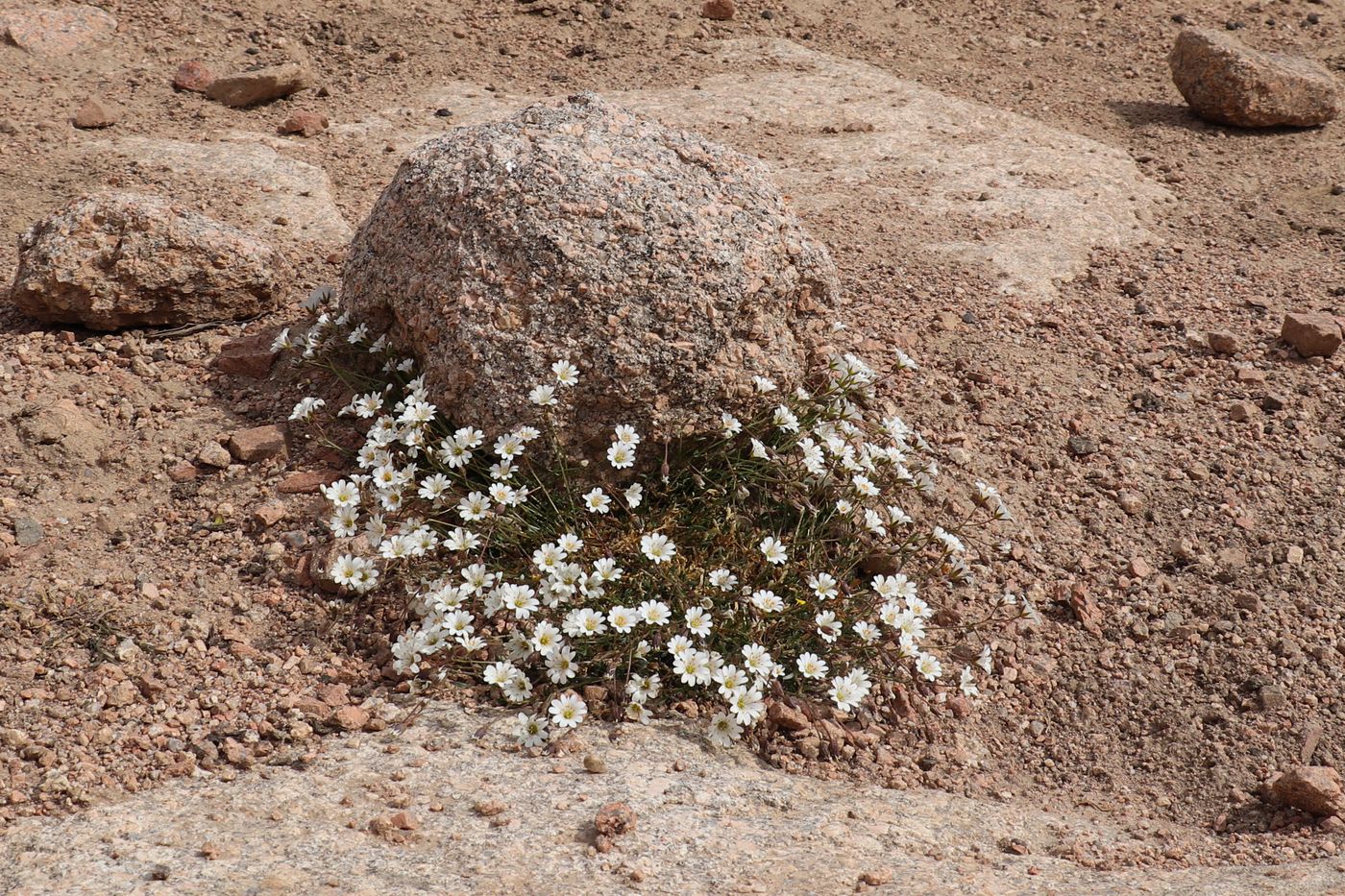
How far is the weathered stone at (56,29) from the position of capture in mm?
7125

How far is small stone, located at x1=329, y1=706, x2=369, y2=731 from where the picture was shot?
3152 mm

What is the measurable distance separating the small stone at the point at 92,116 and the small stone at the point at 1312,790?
6281mm

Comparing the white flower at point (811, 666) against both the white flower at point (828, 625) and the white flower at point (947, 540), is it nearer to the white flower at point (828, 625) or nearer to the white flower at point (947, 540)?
the white flower at point (828, 625)

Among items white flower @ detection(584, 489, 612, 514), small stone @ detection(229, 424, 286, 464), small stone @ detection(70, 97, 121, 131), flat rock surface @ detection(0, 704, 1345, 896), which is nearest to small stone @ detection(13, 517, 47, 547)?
small stone @ detection(229, 424, 286, 464)

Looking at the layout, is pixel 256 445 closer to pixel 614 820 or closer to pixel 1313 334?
pixel 614 820

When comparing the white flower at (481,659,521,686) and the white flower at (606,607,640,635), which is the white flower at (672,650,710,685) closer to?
the white flower at (606,607,640,635)

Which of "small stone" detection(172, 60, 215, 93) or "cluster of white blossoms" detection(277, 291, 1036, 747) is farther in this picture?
"small stone" detection(172, 60, 215, 93)

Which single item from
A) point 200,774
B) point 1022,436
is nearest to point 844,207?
point 1022,436

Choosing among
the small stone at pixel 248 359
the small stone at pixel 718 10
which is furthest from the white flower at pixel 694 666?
the small stone at pixel 718 10

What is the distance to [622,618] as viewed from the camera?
3.34 meters

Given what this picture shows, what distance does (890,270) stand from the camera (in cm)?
540

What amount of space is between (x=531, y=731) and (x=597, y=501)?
75cm

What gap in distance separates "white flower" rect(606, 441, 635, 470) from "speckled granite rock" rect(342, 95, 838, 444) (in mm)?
119

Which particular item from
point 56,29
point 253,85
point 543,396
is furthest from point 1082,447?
point 56,29
